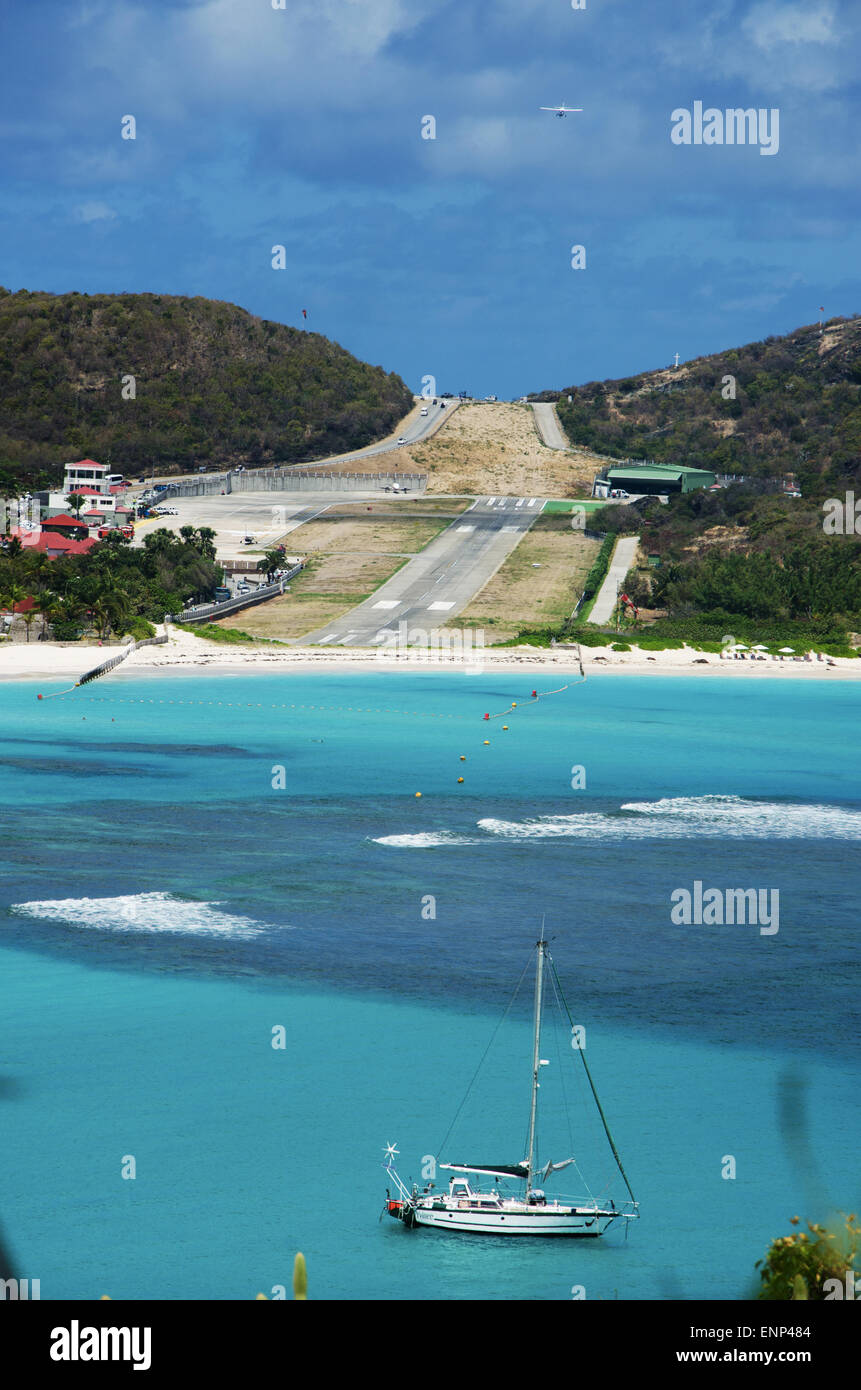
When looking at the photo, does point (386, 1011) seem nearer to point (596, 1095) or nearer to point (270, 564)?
point (596, 1095)

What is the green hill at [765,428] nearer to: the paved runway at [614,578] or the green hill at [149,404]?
the paved runway at [614,578]

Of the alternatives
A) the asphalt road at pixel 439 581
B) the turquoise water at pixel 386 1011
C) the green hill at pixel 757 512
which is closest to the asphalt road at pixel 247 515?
the asphalt road at pixel 439 581

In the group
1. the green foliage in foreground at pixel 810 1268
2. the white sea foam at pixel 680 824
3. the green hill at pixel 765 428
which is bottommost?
the green foliage in foreground at pixel 810 1268

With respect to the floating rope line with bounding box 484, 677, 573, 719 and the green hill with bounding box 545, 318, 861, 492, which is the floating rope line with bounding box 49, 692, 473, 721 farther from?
the green hill with bounding box 545, 318, 861, 492

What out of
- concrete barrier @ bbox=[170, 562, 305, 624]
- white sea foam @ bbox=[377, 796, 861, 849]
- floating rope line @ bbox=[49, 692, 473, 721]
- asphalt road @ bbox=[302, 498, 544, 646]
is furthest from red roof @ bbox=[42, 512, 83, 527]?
white sea foam @ bbox=[377, 796, 861, 849]

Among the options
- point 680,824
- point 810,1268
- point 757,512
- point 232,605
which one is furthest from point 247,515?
point 810,1268

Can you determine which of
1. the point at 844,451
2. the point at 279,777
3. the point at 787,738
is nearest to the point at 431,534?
the point at 844,451
